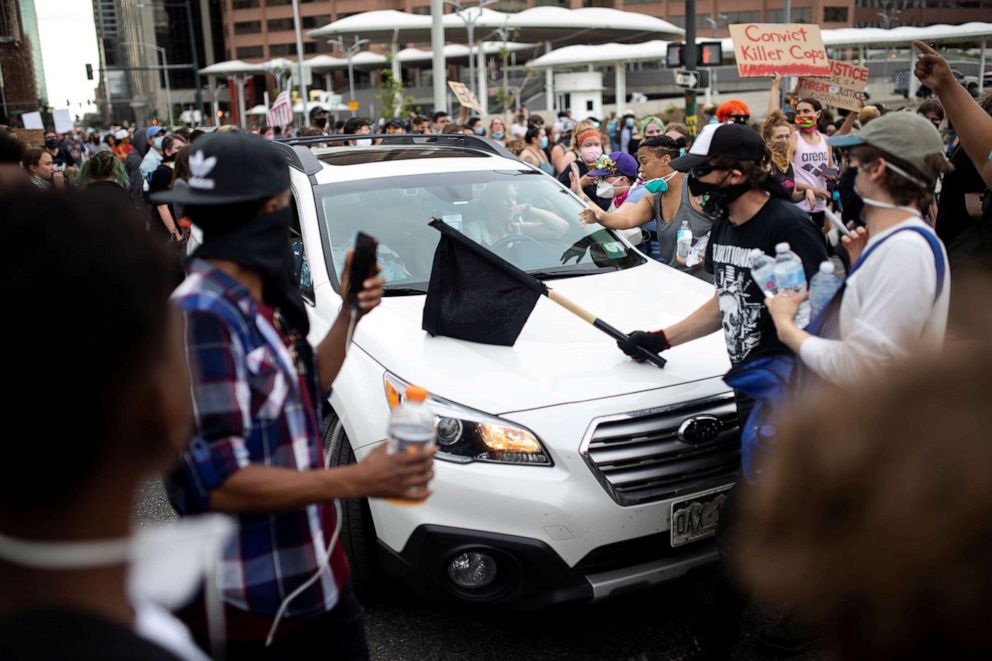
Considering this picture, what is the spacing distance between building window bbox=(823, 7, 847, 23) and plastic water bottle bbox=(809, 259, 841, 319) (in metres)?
95.6

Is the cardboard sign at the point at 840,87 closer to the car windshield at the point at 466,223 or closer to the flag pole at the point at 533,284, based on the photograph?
the car windshield at the point at 466,223

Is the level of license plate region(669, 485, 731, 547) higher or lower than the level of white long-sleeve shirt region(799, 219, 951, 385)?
lower

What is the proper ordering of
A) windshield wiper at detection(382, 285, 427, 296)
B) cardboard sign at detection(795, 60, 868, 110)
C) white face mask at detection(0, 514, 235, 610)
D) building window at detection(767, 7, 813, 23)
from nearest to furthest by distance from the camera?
white face mask at detection(0, 514, 235, 610) → windshield wiper at detection(382, 285, 427, 296) → cardboard sign at detection(795, 60, 868, 110) → building window at detection(767, 7, 813, 23)

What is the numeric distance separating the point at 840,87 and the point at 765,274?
844 centimetres

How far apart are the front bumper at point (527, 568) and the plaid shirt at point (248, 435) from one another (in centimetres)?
100

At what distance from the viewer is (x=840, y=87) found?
33.7ft

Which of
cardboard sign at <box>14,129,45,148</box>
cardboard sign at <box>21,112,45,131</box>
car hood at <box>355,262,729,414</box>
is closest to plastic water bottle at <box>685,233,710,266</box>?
car hood at <box>355,262,729,414</box>

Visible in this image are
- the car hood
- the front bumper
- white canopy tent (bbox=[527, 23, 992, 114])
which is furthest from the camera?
white canopy tent (bbox=[527, 23, 992, 114])

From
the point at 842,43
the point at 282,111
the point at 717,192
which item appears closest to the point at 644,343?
the point at 717,192

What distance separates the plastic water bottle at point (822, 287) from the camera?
2930mm

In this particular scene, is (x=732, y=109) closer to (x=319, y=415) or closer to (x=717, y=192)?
(x=717, y=192)

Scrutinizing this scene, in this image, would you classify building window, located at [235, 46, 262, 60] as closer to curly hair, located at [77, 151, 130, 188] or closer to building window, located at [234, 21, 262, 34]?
building window, located at [234, 21, 262, 34]

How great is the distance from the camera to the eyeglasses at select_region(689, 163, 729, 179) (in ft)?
10.6

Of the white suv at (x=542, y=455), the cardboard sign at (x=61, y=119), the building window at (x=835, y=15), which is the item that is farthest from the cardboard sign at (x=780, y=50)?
the building window at (x=835, y=15)
